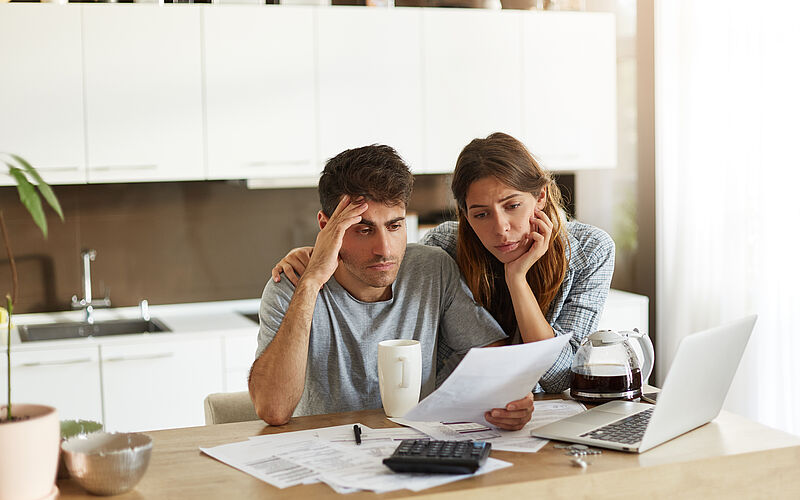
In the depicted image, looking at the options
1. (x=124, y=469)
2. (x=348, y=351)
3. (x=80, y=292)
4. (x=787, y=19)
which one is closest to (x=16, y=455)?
(x=124, y=469)

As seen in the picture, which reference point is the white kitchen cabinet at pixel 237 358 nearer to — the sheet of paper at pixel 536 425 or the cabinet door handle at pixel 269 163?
the cabinet door handle at pixel 269 163

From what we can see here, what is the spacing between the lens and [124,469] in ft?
4.23

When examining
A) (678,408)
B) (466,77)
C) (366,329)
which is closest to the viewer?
(678,408)

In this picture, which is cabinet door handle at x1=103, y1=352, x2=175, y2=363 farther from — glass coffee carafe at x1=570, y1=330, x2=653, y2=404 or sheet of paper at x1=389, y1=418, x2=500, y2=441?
glass coffee carafe at x1=570, y1=330, x2=653, y2=404

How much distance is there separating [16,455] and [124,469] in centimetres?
15

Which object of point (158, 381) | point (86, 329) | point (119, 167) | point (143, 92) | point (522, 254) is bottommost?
point (158, 381)

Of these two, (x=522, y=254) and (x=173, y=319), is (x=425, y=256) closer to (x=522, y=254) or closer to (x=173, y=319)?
(x=522, y=254)

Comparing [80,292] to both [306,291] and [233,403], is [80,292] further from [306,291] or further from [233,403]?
[306,291]

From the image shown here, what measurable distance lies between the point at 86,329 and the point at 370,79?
1572 millimetres

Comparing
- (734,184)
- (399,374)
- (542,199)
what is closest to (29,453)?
(399,374)

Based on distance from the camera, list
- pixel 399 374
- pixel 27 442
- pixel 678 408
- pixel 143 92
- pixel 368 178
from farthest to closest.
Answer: pixel 143 92, pixel 368 178, pixel 399 374, pixel 678 408, pixel 27 442

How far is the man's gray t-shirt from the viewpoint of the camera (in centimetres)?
200

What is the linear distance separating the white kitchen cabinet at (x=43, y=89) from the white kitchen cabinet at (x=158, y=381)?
753 millimetres

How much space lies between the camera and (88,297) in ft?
12.0
